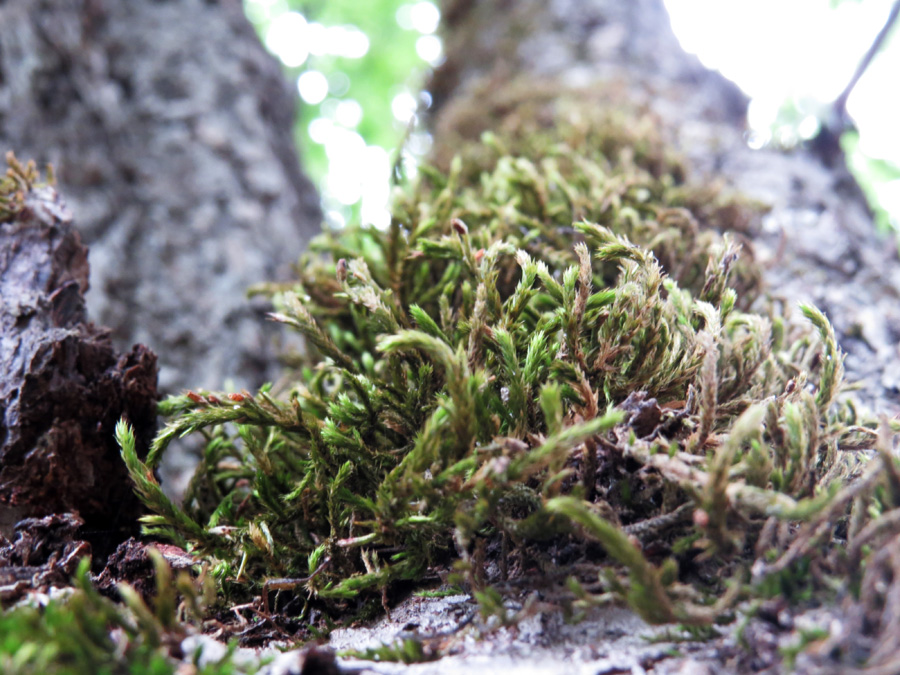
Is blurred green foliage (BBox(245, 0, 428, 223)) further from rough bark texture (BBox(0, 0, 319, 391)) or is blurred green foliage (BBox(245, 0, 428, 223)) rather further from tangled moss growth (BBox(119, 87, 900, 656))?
tangled moss growth (BBox(119, 87, 900, 656))

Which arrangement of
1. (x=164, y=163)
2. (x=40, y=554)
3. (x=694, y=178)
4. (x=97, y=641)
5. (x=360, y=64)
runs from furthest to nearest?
(x=360, y=64)
(x=164, y=163)
(x=694, y=178)
(x=40, y=554)
(x=97, y=641)

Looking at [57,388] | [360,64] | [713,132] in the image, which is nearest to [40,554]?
[57,388]

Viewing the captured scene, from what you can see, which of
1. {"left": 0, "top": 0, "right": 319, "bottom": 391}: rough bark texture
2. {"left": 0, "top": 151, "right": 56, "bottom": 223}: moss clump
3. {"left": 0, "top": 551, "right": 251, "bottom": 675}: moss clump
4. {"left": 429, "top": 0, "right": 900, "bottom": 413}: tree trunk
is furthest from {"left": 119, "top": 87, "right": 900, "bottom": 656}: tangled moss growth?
{"left": 0, "top": 0, "right": 319, "bottom": 391}: rough bark texture

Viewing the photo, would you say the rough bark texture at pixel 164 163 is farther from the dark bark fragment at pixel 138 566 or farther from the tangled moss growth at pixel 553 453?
the dark bark fragment at pixel 138 566

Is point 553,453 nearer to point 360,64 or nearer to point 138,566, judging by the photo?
point 138,566

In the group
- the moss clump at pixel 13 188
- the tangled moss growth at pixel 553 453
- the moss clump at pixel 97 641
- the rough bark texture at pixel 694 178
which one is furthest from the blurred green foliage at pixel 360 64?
the moss clump at pixel 97 641

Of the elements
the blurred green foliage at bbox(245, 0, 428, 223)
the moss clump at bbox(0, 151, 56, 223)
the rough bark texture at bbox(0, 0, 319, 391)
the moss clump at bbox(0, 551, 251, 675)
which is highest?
the blurred green foliage at bbox(245, 0, 428, 223)
